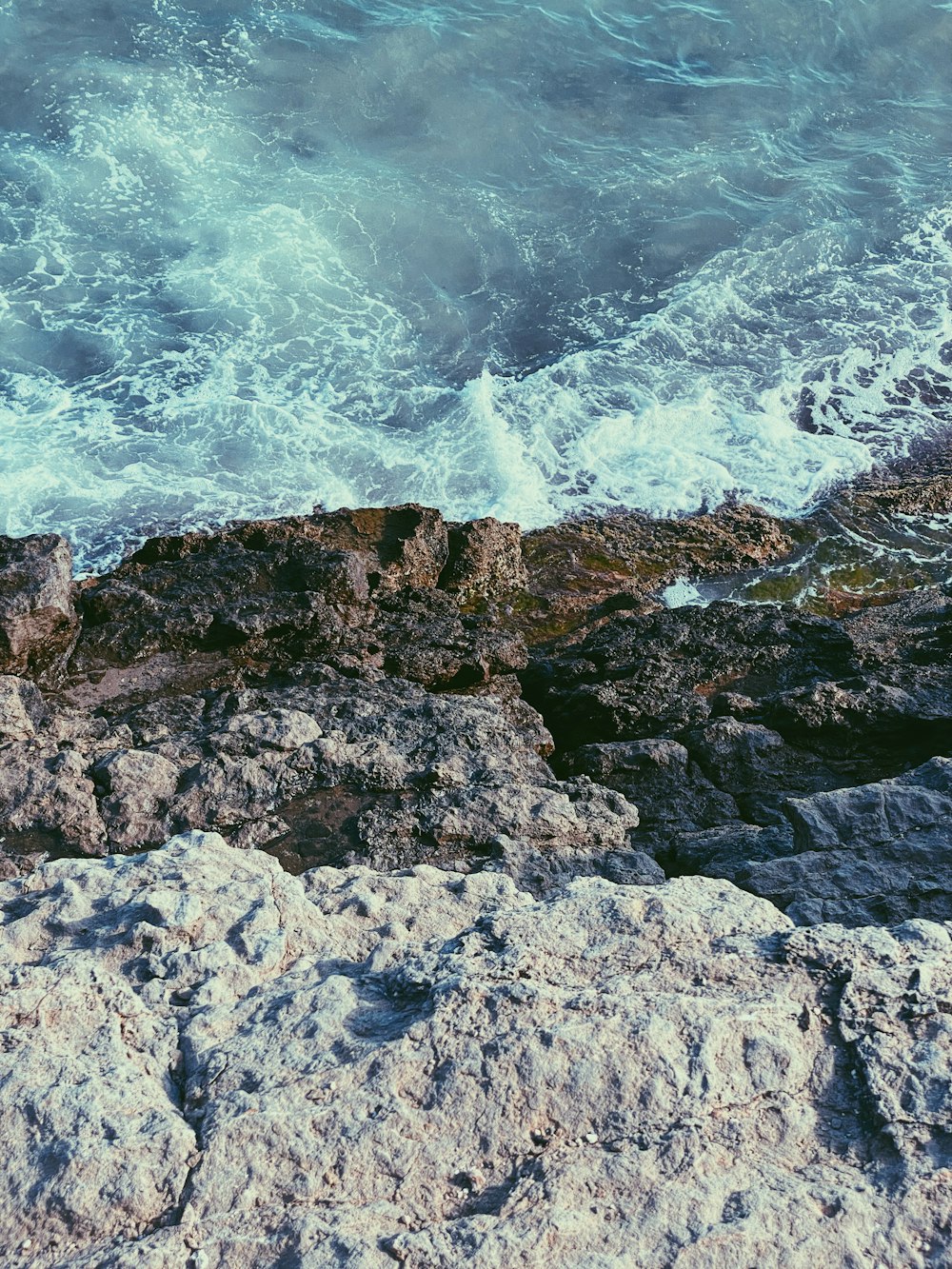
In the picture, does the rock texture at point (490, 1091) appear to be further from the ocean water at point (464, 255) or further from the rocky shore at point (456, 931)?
the ocean water at point (464, 255)

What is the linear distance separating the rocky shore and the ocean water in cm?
477

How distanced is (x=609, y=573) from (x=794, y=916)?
7.16 metres

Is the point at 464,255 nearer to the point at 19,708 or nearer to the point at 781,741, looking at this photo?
the point at 781,741

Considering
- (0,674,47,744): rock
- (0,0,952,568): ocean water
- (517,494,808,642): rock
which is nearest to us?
(0,674,47,744): rock

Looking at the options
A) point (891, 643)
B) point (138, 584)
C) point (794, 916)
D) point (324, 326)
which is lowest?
point (324, 326)

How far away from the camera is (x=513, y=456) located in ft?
48.0

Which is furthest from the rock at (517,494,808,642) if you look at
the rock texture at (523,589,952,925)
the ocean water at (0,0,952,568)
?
the rock texture at (523,589,952,925)

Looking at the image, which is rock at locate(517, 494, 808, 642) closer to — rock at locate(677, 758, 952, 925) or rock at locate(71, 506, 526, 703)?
rock at locate(71, 506, 526, 703)

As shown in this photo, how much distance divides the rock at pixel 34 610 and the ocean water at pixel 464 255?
4.18 metres

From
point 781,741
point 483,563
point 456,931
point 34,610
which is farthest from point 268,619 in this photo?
point 456,931

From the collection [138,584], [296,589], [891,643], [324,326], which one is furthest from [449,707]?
[324,326]

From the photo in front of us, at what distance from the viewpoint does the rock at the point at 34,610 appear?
29.9 feet

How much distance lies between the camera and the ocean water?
1473 centimetres

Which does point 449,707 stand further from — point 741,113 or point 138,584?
point 741,113
